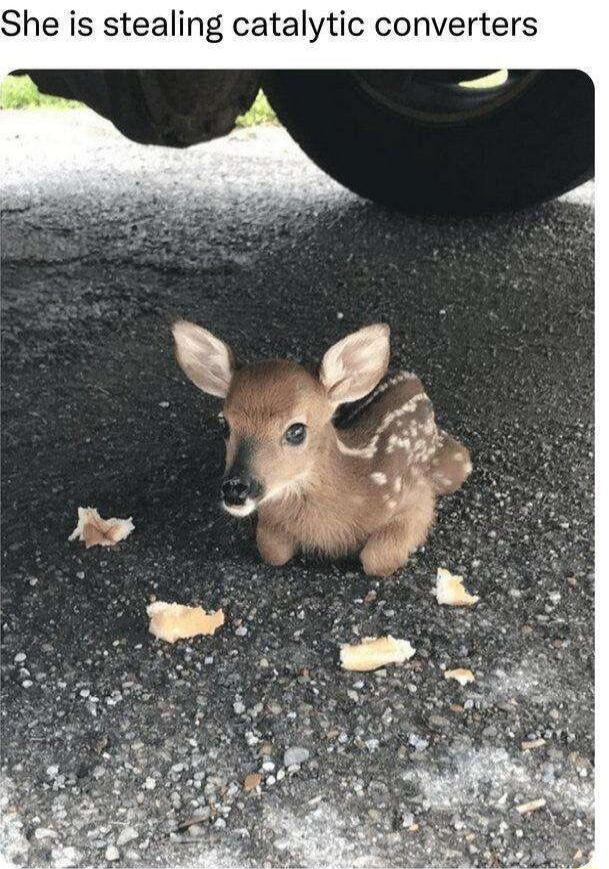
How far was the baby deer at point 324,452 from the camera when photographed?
104 inches

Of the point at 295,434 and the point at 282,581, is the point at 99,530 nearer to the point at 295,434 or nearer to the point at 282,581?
the point at 282,581

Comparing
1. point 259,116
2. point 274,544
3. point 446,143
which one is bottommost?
point 259,116

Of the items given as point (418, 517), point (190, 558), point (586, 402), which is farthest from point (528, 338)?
point (190, 558)

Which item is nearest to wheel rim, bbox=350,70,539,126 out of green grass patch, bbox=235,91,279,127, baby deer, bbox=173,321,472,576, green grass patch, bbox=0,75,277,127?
baby deer, bbox=173,321,472,576

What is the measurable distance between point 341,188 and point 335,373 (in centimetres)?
300

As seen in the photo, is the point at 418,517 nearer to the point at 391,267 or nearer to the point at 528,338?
the point at 528,338

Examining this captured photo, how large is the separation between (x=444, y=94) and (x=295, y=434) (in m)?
2.35

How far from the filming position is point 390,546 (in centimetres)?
287

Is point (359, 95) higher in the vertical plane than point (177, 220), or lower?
higher

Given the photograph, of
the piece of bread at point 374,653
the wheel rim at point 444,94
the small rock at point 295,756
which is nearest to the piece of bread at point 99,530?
the piece of bread at point 374,653

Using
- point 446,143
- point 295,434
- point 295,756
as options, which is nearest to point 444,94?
point 446,143

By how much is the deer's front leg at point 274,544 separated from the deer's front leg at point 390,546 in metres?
0.19

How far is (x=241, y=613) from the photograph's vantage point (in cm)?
275

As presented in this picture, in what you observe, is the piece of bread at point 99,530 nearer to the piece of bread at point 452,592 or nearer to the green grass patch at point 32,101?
the piece of bread at point 452,592
